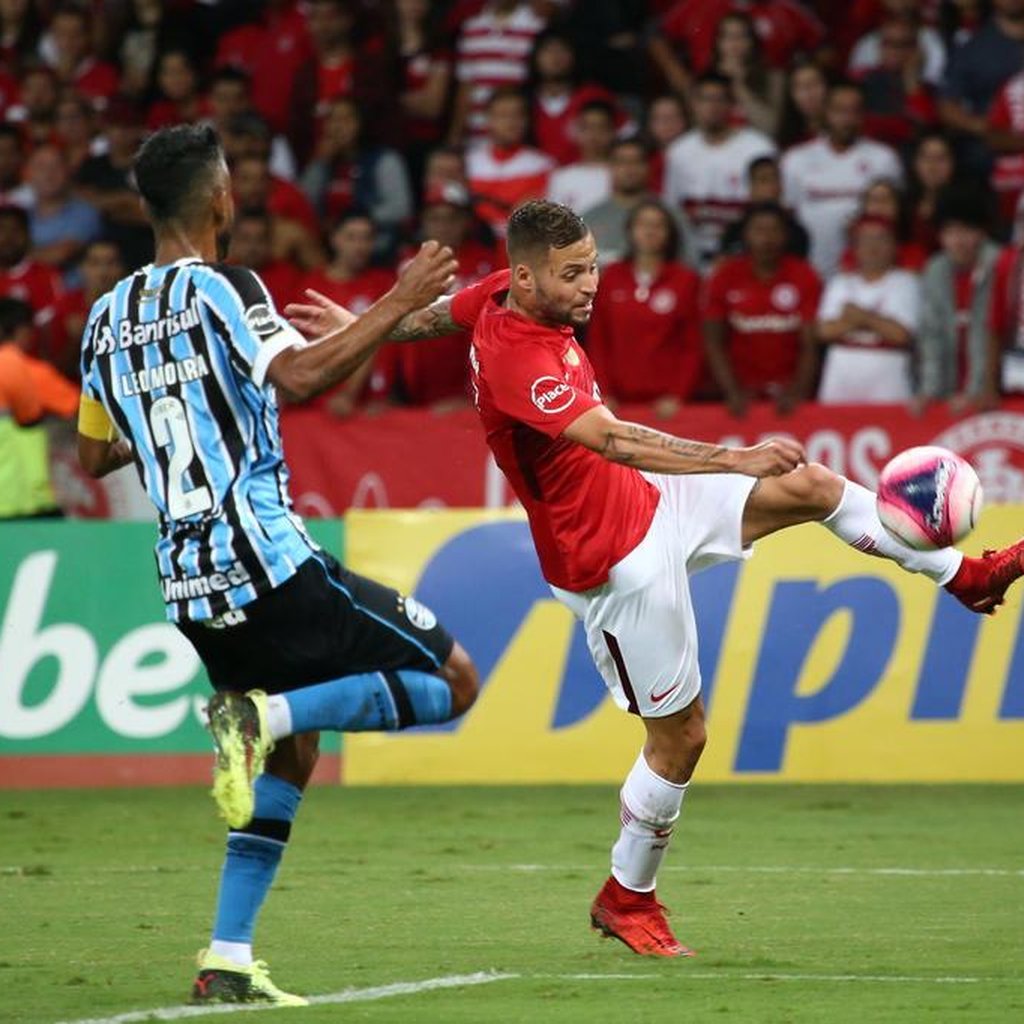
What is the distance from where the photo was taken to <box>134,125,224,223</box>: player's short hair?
6.17 meters

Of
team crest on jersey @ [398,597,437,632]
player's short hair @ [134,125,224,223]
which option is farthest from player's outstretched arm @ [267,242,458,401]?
team crest on jersey @ [398,597,437,632]

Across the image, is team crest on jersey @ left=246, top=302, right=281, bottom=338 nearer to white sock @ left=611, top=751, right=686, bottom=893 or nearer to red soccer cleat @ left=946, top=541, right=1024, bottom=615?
white sock @ left=611, top=751, right=686, bottom=893

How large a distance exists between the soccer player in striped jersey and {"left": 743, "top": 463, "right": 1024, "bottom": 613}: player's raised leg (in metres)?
1.44

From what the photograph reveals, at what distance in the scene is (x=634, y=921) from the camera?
727cm

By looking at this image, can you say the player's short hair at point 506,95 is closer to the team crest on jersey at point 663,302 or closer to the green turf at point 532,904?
the team crest on jersey at point 663,302

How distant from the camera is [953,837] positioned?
10.3 meters

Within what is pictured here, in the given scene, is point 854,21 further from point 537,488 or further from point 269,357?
point 269,357

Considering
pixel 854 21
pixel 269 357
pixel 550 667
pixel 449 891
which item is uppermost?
pixel 269 357

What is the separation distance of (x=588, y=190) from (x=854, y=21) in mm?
3513

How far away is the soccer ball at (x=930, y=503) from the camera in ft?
23.4

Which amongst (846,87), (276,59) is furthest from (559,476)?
(276,59)

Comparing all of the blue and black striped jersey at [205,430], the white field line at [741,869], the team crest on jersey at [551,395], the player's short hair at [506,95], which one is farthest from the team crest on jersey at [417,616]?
the player's short hair at [506,95]

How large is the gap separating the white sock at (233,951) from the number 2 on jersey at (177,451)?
3.83 feet

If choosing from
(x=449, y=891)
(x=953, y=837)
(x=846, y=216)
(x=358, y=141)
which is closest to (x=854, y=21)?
(x=846, y=216)
